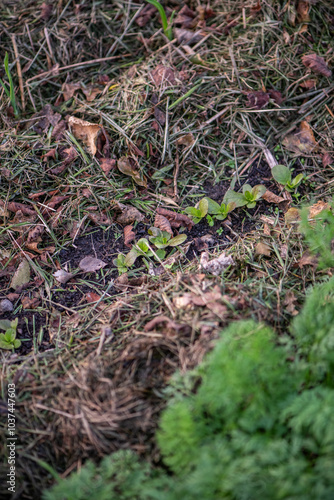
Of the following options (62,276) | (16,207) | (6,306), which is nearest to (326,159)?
(62,276)

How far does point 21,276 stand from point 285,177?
68.7 inches

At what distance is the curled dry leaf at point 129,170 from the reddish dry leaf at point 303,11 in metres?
1.68

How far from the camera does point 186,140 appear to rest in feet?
8.86

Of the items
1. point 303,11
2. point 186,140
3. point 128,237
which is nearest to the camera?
point 128,237

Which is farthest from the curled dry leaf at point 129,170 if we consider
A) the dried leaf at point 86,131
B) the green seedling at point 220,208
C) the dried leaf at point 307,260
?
the dried leaf at point 307,260

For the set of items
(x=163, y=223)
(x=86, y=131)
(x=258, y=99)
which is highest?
(x=258, y=99)

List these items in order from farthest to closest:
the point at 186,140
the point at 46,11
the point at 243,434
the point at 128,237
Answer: the point at 46,11 → the point at 186,140 → the point at 128,237 → the point at 243,434

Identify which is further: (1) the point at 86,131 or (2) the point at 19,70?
(2) the point at 19,70

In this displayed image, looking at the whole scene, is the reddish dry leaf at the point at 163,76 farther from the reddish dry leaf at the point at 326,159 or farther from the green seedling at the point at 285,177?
the reddish dry leaf at the point at 326,159

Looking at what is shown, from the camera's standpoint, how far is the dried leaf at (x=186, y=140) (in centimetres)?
269

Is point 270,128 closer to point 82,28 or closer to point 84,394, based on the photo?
point 82,28

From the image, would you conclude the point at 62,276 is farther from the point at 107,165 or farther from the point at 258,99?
the point at 258,99

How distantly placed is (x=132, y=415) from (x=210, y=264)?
36.3 inches

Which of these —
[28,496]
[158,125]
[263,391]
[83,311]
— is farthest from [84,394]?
[158,125]
